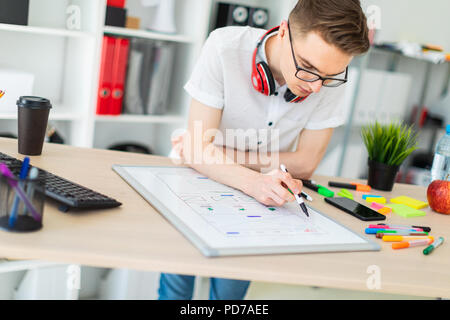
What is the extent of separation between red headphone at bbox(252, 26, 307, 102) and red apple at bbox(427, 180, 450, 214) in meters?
0.45

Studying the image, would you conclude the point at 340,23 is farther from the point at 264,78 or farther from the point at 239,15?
the point at 239,15

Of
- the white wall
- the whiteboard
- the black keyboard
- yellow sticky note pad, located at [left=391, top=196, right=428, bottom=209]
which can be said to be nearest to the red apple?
yellow sticky note pad, located at [left=391, top=196, right=428, bottom=209]

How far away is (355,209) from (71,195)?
0.67 meters

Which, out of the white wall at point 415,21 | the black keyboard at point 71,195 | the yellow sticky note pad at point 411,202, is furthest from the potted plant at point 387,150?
the white wall at point 415,21

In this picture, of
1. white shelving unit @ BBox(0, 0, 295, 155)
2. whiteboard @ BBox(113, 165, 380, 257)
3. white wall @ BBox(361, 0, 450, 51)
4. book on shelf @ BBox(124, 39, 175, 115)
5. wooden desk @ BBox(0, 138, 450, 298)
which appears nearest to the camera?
wooden desk @ BBox(0, 138, 450, 298)

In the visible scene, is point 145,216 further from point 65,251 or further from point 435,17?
point 435,17

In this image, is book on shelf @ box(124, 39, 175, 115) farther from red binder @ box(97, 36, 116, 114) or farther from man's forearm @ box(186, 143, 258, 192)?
man's forearm @ box(186, 143, 258, 192)

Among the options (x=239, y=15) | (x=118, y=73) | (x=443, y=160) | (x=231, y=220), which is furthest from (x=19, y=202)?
(x=239, y=15)

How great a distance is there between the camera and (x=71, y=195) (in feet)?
2.90

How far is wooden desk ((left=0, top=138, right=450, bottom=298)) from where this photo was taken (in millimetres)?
719

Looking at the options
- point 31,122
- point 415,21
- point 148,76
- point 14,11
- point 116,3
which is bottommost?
point 31,122

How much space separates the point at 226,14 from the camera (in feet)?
7.93

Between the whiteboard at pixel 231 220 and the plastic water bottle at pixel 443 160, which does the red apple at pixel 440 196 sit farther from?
the whiteboard at pixel 231 220

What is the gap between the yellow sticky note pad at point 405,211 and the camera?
1.20 metres
